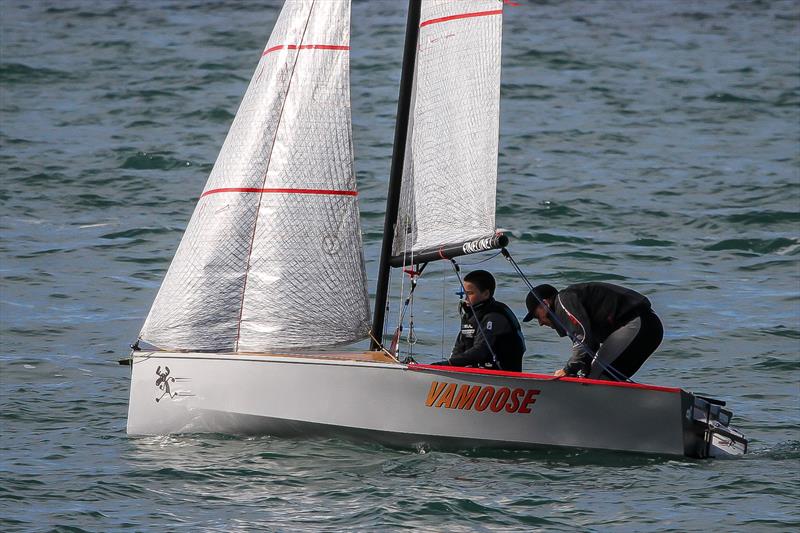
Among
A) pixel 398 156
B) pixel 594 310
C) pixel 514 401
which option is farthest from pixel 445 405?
pixel 398 156

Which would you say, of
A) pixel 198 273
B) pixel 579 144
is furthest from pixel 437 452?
pixel 579 144

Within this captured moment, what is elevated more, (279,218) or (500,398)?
(279,218)

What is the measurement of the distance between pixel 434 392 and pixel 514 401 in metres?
0.64

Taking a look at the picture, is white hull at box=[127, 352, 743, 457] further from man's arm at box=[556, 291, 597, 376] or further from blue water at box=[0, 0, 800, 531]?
man's arm at box=[556, 291, 597, 376]

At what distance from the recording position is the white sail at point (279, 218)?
39.2 feet

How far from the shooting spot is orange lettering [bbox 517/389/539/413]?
1102cm

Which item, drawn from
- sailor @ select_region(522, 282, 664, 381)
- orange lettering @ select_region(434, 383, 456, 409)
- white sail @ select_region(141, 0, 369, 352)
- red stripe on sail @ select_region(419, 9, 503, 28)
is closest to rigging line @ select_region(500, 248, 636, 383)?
sailor @ select_region(522, 282, 664, 381)

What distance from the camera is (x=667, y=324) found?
56.1 ft

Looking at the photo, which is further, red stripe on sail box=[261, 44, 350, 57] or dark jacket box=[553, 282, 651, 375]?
red stripe on sail box=[261, 44, 350, 57]

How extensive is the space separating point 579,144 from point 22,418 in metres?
16.7

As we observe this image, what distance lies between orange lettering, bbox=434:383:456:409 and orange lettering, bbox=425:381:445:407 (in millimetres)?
40

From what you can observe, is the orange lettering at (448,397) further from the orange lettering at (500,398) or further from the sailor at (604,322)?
the sailor at (604,322)

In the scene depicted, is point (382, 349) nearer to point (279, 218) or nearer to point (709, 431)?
point (279, 218)

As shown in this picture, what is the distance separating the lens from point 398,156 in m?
12.2
